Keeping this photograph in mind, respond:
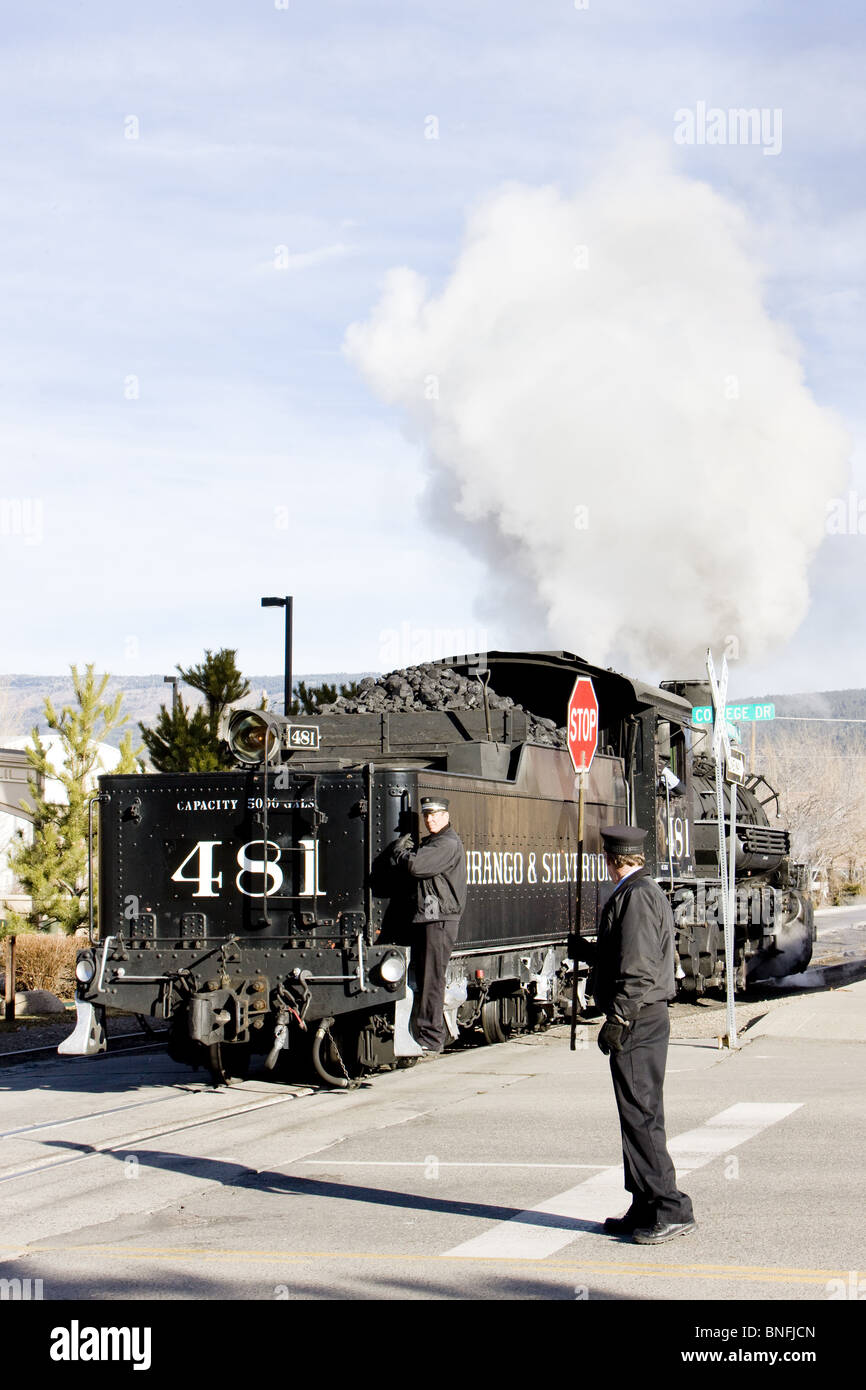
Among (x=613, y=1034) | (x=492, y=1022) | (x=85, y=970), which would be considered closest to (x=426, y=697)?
(x=492, y=1022)

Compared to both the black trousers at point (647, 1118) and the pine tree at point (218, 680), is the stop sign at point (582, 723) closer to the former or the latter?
the black trousers at point (647, 1118)

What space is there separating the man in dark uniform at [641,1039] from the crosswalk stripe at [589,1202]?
314 mm

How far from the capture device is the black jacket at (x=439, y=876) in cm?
1001

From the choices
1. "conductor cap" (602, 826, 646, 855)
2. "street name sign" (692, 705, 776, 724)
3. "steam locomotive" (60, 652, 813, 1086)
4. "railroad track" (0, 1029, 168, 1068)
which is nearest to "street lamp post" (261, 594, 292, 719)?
"street name sign" (692, 705, 776, 724)

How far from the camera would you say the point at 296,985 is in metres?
10.3

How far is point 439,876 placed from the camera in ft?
33.1

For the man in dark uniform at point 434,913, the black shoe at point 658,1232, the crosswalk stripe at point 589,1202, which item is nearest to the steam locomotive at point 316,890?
the man in dark uniform at point 434,913

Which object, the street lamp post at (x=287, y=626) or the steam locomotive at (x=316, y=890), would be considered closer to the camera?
the steam locomotive at (x=316, y=890)

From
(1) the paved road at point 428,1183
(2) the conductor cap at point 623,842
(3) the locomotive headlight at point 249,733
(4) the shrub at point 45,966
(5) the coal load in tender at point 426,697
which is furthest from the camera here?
(4) the shrub at point 45,966

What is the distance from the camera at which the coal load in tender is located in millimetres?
13117

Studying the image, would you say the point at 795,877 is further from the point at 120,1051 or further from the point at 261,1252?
the point at 261,1252
